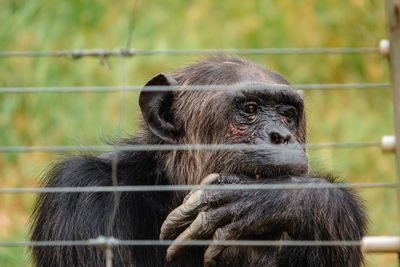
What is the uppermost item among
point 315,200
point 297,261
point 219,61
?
point 219,61

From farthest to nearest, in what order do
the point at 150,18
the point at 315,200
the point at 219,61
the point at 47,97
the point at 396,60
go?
the point at 150,18, the point at 47,97, the point at 219,61, the point at 315,200, the point at 396,60

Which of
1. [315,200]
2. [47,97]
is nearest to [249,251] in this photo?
[315,200]

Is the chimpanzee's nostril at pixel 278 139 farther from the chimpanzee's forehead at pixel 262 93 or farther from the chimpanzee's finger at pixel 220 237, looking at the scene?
the chimpanzee's finger at pixel 220 237

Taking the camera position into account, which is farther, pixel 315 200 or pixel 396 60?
pixel 315 200

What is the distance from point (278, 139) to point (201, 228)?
1006mm

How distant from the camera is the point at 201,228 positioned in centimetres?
436

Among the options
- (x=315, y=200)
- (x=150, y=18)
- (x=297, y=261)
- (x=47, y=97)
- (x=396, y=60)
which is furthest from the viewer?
(x=150, y=18)

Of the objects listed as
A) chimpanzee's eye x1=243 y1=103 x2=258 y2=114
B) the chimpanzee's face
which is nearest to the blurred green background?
the chimpanzee's face

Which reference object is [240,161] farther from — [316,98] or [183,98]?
[316,98]

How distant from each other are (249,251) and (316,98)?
20.2 feet

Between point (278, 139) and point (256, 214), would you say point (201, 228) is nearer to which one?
point (256, 214)

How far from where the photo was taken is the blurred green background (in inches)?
396

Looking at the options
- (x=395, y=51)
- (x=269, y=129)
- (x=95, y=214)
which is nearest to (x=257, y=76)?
(x=269, y=129)

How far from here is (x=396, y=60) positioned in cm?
326
